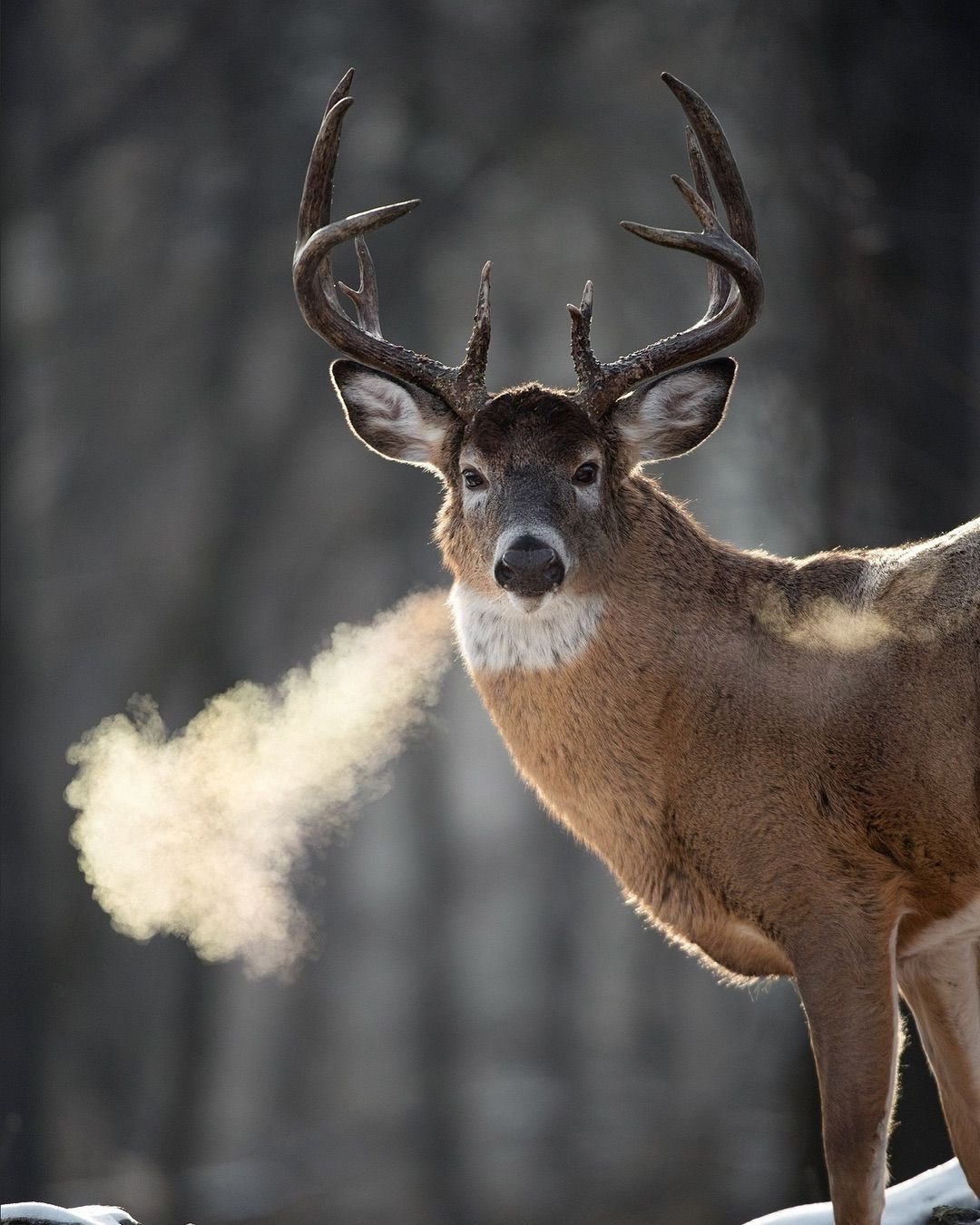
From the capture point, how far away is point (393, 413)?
430cm

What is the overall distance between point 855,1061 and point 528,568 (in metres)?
1.42

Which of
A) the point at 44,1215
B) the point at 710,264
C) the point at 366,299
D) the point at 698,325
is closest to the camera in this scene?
the point at 44,1215

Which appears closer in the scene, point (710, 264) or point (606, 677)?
point (606, 677)

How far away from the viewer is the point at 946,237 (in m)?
7.53

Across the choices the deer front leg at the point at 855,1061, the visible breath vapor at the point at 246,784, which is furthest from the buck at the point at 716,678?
the visible breath vapor at the point at 246,784

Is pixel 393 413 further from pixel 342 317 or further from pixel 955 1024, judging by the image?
pixel 955 1024

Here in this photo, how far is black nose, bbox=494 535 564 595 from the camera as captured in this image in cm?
375

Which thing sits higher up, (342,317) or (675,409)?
(342,317)

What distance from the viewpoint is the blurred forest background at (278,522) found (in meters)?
8.70

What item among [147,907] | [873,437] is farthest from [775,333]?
[147,907]

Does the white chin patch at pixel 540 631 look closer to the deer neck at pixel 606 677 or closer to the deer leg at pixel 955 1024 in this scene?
the deer neck at pixel 606 677

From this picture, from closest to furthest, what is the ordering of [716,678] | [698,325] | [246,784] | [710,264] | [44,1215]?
[44,1215] → [716,678] → [698,325] → [710,264] → [246,784]

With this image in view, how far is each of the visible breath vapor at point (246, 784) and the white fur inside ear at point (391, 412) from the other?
1726 millimetres

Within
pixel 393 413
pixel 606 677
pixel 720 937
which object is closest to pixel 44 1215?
pixel 720 937
